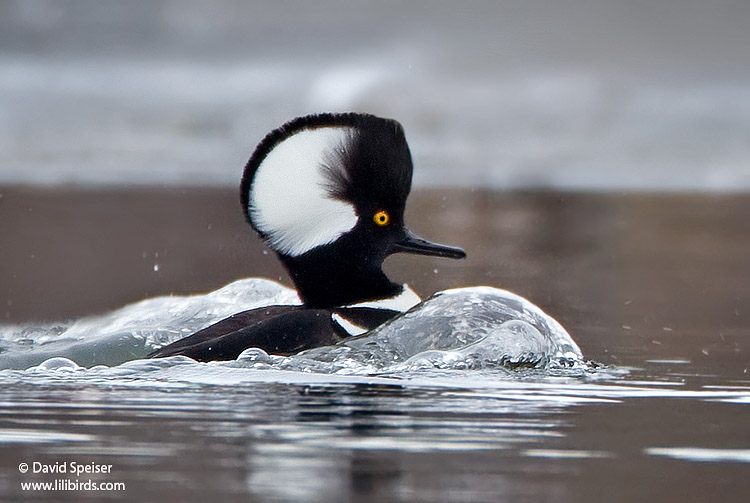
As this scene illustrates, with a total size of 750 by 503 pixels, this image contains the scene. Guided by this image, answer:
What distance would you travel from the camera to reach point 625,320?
753 cm

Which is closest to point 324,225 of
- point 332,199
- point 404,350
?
point 332,199

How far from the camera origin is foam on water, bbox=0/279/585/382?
206 inches

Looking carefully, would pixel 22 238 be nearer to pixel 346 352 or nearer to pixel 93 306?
pixel 93 306

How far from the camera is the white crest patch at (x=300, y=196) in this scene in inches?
218

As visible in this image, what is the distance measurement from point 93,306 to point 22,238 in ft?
13.3

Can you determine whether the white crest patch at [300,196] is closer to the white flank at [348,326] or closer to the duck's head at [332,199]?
the duck's head at [332,199]

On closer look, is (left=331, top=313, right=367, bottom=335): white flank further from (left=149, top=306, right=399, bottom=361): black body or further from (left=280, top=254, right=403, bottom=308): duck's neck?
(left=280, top=254, right=403, bottom=308): duck's neck

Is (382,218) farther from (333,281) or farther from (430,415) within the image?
(430,415)

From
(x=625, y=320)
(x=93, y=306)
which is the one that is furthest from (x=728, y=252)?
(x=93, y=306)

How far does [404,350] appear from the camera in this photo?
547cm

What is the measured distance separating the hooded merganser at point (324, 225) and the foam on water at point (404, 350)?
0.39ft

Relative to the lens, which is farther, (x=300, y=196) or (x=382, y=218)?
(x=382, y=218)

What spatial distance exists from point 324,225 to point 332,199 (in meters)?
0.12

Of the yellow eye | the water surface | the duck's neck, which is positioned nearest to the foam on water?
the water surface
